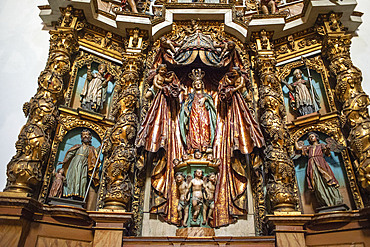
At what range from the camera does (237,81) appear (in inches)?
270

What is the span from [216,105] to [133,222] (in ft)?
10.9

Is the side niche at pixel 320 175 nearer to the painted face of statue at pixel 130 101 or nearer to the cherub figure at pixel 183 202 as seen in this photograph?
the cherub figure at pixel 183 202

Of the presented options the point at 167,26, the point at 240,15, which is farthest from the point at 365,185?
the point at 167,26

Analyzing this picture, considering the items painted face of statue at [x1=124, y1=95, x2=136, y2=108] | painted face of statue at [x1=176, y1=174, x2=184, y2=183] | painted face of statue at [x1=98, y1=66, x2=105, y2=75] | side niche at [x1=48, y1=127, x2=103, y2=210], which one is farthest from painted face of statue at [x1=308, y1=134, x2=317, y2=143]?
painted face of statue at [x1=98, y1=66, x2=105, y2=75]

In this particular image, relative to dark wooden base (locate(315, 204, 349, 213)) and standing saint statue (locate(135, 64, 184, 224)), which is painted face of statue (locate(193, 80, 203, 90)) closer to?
standing saint statue (locate(135, 64, 184, 224))

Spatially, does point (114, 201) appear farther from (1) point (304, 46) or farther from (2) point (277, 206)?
(1) point (304, 46)

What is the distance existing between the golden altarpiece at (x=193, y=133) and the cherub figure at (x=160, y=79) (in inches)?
2.0

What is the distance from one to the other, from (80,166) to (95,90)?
1.90 metres

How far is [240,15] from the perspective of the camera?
8.12 metres

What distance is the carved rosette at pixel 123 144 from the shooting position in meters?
5.56

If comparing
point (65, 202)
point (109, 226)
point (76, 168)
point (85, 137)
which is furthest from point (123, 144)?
point (109, 226)

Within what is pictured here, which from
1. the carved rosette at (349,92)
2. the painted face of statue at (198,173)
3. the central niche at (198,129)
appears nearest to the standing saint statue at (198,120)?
the central niche at (198,129)

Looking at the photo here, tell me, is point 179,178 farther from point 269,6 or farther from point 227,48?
point 269,6

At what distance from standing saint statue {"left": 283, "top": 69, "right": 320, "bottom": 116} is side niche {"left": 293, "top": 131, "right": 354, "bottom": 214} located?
620 millimetres
